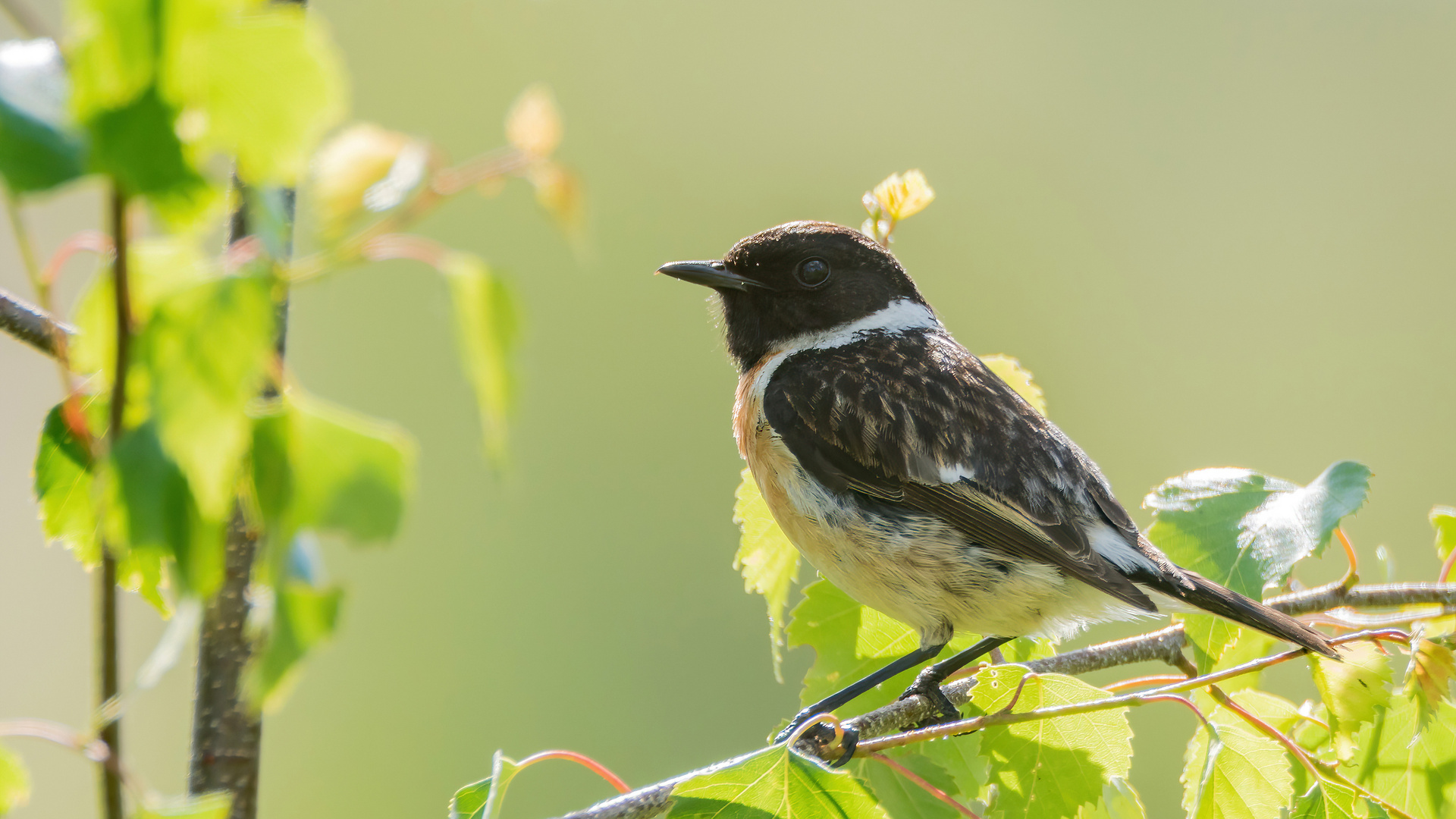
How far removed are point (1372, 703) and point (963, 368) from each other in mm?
1308

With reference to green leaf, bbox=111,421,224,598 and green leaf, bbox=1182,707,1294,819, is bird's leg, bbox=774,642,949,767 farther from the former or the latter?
green leaf, bbox=111,421,224,598

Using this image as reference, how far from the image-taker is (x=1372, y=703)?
2.24 m

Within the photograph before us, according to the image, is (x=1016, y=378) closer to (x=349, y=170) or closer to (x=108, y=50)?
(x=349, y=170)

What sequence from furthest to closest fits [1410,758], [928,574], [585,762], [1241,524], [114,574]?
[928,574], [1241,524], [1410,758], [585,762], [114,574]

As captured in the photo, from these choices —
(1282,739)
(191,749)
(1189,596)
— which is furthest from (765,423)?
(191,749)

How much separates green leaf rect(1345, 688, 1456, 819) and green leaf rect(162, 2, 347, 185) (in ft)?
7.90

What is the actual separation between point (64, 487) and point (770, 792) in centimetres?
111

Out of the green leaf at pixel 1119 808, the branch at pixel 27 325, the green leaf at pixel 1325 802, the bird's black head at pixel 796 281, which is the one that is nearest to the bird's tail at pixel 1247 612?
the green leaf at pixel 1325 802

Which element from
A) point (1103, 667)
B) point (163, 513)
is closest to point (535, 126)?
point (163, 513)

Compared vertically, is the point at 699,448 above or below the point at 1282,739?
below

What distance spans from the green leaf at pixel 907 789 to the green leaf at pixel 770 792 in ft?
1.99

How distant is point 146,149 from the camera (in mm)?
779

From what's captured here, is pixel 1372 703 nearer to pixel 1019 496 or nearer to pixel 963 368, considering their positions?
pixel 1019 496

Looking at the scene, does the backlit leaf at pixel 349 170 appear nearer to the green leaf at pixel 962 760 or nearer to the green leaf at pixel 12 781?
the green leaf at pixel 12 781
